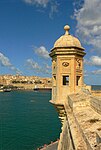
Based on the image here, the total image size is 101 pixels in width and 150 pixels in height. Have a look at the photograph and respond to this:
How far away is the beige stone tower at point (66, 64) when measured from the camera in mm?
12172

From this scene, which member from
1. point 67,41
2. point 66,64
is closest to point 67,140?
point 66,64

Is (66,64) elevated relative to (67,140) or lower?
elevated

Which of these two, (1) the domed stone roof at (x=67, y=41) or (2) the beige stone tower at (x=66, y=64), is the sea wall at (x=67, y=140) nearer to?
(2) the beige stone tower at (x=66, y=64)

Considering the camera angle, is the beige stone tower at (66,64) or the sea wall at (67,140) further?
the beige stone tower at (66,64)

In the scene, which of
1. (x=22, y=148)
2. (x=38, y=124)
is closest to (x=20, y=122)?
(x=38, y=124)

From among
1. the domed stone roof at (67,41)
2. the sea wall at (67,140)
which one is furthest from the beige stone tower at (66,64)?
the sea wall at (67,140)

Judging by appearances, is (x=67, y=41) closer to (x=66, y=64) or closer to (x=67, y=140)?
(x=66, y=64)

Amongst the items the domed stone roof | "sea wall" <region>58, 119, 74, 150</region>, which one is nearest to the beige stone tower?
the domed stone roof

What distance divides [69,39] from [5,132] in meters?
30.4

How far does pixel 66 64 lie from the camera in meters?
12.3

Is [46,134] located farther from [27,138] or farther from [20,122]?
[20,122]

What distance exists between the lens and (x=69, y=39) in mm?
12453

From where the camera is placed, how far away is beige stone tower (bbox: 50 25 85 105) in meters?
12.2

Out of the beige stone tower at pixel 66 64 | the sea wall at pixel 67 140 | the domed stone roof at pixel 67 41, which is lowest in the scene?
the sea wall at pixel 67 140
